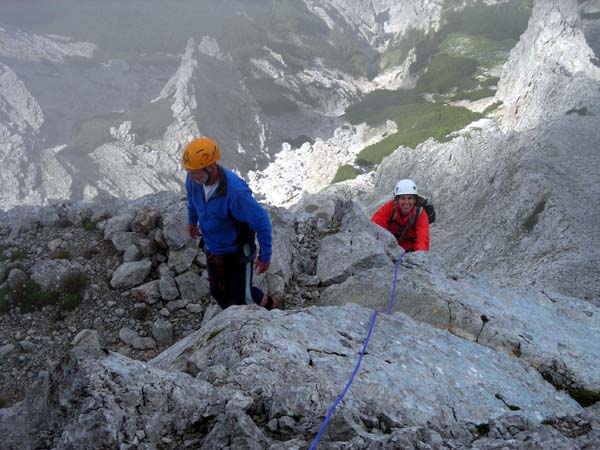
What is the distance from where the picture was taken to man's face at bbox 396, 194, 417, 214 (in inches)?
368

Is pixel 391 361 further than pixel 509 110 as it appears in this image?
No

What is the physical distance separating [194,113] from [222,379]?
343ft

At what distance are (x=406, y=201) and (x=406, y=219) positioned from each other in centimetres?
85

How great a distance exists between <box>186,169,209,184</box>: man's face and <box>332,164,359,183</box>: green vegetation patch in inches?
2846

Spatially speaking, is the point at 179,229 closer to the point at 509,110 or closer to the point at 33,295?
the point at 33,295

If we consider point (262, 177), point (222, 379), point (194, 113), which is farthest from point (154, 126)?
point (222, 379)

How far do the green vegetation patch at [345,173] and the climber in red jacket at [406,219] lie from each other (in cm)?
6736

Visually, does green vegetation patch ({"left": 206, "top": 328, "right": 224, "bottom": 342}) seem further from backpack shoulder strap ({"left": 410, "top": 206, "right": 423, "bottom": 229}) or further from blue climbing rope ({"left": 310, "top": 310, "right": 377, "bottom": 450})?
backpack shoulder strap ({"left": 410, "top": 206, "right": 423, "bottom": 229})

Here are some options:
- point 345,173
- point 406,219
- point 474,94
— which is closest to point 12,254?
point 406,219

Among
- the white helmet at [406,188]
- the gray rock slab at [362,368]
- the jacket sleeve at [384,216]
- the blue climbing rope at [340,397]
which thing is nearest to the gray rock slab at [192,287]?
the gray rock slab at [362,368]

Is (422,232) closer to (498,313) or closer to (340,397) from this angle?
(498,313)

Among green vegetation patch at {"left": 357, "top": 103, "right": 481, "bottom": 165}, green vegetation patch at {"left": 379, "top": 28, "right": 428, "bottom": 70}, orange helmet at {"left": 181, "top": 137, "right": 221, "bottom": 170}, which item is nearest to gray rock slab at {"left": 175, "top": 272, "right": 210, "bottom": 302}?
orange helmet at {"left": 181, "top": 137, "right": 221, "bottom": 170}

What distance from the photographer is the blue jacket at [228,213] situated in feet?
19.0

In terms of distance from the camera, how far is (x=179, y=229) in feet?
32.8
